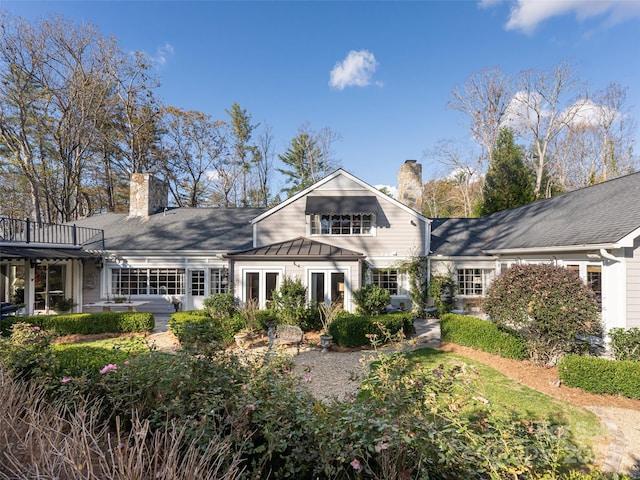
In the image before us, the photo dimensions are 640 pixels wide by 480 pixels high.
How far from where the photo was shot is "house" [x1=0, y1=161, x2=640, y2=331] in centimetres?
1286

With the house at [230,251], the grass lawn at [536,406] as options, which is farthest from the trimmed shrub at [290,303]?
the grass lawn at [536,406]

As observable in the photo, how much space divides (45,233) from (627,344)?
2209cm

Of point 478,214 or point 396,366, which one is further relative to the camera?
point 478,214

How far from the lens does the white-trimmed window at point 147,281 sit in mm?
15453

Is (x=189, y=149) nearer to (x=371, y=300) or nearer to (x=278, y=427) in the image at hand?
(x=371, y=300)

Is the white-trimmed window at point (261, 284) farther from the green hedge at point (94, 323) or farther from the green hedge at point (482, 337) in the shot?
the green hedge at point (482, 337)

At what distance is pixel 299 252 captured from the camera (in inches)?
514

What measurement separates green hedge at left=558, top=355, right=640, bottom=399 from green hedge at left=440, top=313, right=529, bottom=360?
1.54 metres

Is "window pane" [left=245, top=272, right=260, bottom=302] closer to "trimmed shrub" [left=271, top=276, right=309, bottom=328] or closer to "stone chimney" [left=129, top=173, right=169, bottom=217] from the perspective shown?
"trimmed shrub" [left=271, top=276, right=309, bottom=328]

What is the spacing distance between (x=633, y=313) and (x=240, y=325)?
1174 cm

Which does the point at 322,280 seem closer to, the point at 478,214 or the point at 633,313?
the point at 633,313

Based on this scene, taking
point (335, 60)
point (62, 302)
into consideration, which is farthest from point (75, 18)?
point (62, 302)

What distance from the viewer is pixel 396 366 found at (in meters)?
4.14

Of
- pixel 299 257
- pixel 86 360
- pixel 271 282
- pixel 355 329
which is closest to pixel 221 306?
pixel 271 282
